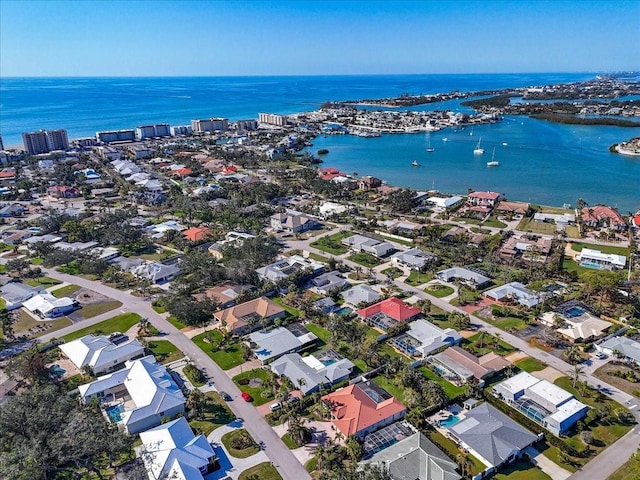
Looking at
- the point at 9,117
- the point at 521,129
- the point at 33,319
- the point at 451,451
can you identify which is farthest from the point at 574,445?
the point at 9,117

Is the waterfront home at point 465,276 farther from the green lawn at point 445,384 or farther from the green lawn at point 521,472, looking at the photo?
the green lawn at point 521,472

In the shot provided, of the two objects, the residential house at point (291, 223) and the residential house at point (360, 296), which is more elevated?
the residential house at point (291, 223)

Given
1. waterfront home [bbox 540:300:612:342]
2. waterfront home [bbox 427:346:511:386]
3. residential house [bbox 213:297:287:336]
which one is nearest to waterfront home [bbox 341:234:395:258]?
residential house [bbox 213:297:287:336]

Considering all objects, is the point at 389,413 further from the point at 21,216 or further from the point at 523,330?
the point at 21,216

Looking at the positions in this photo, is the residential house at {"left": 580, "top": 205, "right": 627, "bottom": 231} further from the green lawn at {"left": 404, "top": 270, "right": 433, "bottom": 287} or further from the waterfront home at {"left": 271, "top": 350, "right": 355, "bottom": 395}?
the waterfront home at {"left": 271, "top": 350, "right": 355, "bottom": 395}

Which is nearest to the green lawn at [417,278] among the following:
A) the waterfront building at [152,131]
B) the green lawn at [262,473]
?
the green lawn at [262,473]
